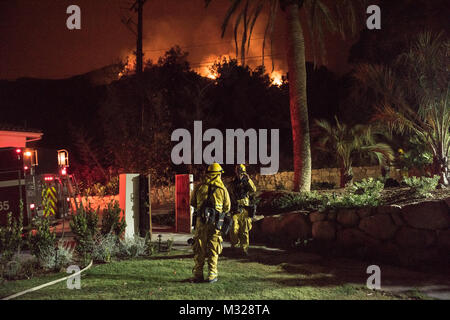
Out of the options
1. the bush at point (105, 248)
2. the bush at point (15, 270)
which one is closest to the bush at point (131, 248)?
the bush at point (105, 248)

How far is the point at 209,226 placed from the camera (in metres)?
6.21

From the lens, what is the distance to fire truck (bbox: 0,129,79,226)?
33.4 ft

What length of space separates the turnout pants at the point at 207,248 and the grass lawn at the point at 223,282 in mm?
232

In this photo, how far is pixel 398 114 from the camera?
1022 centimetres

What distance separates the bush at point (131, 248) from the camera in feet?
26.6

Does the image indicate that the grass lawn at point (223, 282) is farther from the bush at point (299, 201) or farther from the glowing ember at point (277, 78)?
the glowing ember at point (277, 78)

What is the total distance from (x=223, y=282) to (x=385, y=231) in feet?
11.5
